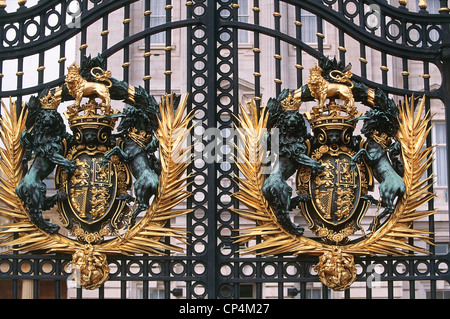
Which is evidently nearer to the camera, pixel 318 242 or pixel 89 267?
pixel 89 267

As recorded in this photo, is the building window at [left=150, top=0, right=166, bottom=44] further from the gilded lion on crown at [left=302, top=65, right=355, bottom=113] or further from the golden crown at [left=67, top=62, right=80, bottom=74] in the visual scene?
the gilded lion on crown at [left=302, top=65, right=355, bottom=113]

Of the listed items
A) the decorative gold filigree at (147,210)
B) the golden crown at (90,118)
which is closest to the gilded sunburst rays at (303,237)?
the decorative gold filigree at (147,210)

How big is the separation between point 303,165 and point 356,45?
8.07 meters

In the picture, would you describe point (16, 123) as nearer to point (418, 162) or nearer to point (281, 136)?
point (281, 136)

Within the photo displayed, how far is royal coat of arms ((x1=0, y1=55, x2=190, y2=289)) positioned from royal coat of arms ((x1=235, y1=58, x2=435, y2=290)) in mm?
810

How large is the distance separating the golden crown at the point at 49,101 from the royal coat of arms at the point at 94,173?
0.01 metres

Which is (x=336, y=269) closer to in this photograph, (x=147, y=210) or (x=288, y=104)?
(x=288, y=104)

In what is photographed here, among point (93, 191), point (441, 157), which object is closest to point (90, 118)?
point (93, 191)

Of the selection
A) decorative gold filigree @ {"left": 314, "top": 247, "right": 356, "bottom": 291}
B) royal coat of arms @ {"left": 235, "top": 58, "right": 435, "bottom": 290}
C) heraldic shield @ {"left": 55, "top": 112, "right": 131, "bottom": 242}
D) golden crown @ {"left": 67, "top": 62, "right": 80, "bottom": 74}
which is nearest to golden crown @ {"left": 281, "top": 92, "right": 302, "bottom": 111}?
royal coat of arms @ {"left": 235, "top": 58, "right": 435, "bottom": 290}

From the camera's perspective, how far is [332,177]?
26.6ft

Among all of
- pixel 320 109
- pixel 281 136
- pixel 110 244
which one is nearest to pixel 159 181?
pixel 110 244

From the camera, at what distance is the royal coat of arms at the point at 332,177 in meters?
8.00

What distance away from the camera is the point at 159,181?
8141 millimetres

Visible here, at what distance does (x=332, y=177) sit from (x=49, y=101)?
10.4 ft
